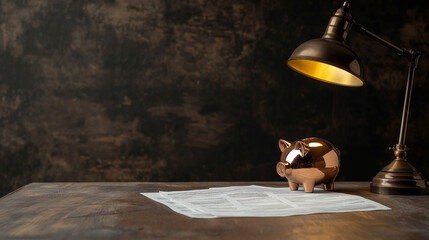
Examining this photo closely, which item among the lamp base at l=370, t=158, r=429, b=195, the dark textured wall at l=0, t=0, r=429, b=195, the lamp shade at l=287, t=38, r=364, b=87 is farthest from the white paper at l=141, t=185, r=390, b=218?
the dark textured wall at l=0, t=0, r=429, b=195

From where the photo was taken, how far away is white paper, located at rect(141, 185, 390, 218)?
97cm

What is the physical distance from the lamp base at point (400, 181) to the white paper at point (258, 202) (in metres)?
0.14

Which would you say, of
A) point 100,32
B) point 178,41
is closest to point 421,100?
point 178,41

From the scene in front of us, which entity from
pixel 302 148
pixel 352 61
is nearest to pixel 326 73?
pixel 352 61

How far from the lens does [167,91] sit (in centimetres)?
252

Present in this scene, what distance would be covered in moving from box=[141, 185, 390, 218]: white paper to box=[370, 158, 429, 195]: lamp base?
139 mm

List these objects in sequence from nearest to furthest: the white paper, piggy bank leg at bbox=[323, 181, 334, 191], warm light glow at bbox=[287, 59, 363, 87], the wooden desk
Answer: the wooden desk, the white paper, piggy bank leg at bbox=[323, 181, 334, 191], warm light glow at bbox=[287, 59, 363, 87]

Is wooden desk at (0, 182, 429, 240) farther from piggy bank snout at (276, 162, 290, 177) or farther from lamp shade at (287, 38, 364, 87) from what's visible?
lamp shade at (287, 38, 364, 87)

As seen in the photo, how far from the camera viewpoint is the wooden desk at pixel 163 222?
2.56 feet

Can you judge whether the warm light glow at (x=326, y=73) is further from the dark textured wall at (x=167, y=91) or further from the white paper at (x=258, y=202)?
the dark textured wall at (x=167, y=91)

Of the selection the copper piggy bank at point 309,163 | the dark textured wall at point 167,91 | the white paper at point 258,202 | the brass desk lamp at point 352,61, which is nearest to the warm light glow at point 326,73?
the brass desk lamp at point 352,61

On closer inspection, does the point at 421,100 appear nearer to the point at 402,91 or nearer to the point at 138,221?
the point at 402,91

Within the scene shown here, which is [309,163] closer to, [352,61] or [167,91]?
[352,61]

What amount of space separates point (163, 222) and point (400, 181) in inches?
28.8
